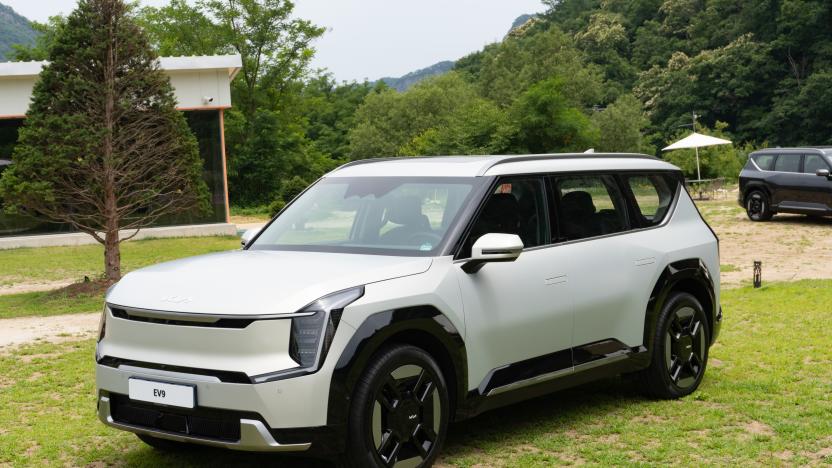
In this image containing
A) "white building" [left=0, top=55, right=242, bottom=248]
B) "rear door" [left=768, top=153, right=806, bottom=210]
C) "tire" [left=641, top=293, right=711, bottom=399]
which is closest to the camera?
"tire" [left=641, top=293, right=711, bottom=399]

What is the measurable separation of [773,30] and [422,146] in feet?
122

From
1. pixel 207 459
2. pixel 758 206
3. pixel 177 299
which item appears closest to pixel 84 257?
pixel 758 206

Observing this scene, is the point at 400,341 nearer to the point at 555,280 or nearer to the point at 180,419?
the point at 180,419

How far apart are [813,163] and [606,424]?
19337mm

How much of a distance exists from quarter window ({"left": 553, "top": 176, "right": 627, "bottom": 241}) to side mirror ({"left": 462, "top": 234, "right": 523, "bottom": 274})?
102cm

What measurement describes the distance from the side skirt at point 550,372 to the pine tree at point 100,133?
1166cm

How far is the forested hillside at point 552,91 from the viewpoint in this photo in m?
55.3

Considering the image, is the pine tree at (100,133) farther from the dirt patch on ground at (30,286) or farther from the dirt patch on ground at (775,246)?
the dirt patch on ground at (775,246)

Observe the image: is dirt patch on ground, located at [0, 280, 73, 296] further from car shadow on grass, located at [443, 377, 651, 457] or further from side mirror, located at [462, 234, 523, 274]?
side mirror, located at [462, 234, 523, 274]

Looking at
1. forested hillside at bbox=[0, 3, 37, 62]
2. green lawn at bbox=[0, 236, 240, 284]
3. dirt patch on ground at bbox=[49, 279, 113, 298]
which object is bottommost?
green lawn at bbox=[0, 236, 240, 284]

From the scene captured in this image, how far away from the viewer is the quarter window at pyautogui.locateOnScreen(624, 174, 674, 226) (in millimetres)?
7341

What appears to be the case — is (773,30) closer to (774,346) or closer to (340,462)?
(774,346)

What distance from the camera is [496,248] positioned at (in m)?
5.48

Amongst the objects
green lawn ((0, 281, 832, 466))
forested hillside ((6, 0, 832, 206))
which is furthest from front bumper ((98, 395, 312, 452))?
forested hillside ((6, 0, 832, 206))
